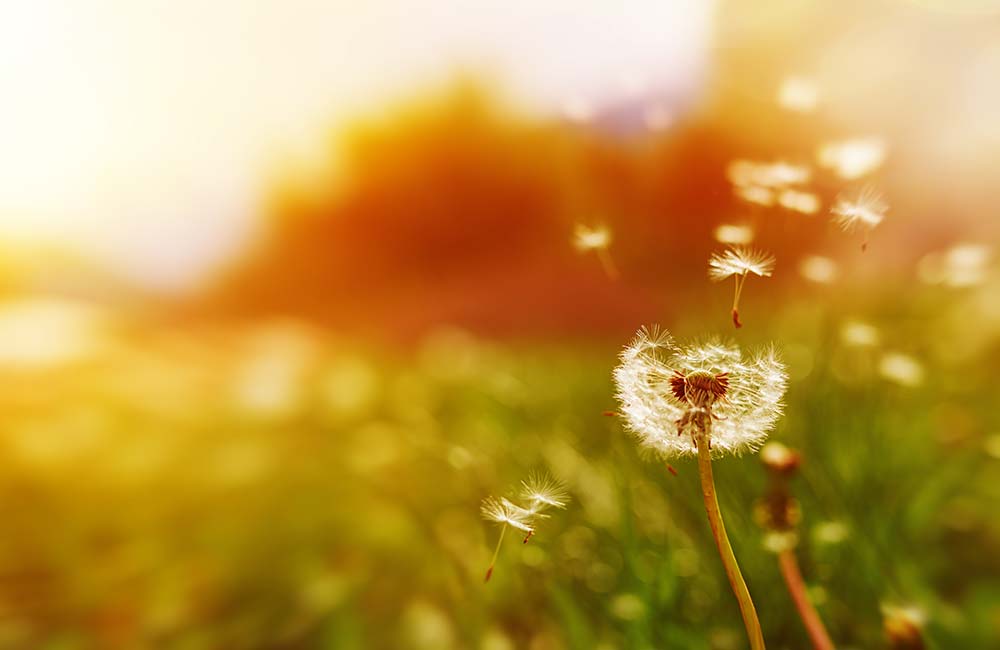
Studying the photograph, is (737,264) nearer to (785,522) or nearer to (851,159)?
(851,159)

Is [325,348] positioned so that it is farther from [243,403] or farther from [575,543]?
[575,543]

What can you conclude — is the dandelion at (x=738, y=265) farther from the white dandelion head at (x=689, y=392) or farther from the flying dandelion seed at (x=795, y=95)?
the flying dandelion seed at (x=795, y=95)

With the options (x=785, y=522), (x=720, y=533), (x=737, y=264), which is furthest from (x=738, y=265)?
(x=785, y=522)

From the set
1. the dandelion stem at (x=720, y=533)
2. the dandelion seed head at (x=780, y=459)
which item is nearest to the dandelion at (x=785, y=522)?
the dandelion seed head at (x=780, y=459)

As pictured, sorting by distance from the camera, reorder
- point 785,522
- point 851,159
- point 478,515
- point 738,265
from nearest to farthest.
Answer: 1. point 738,265
2. point 851,159
3. point 785,522
4. point 478,515

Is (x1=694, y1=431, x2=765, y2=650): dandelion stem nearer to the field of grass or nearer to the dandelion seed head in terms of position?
the dandelion seed head

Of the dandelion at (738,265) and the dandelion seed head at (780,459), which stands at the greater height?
the dandelion seed head at (780,459)
